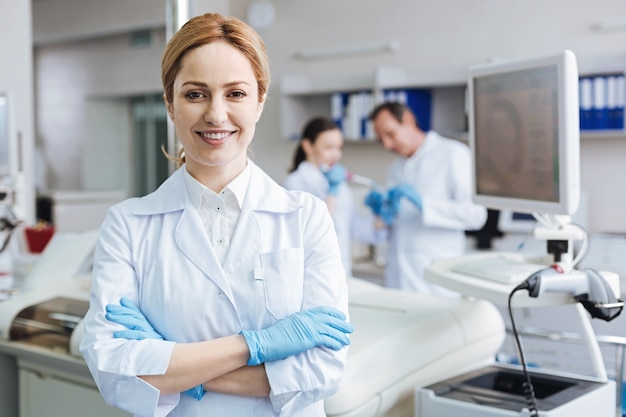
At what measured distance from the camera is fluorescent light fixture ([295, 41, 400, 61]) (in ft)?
16.6

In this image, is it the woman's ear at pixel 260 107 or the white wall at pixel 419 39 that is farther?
the white wall at pixel 419 39

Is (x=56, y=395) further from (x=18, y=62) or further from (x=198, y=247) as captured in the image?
(x=18, y=62)

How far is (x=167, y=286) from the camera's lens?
1.18 m

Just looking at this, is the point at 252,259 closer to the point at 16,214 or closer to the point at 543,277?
the point at 543,277

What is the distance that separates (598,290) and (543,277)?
114mm

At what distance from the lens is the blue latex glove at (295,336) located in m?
1.13

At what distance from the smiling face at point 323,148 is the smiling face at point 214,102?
7.60 ft

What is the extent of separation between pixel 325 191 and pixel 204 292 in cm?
236

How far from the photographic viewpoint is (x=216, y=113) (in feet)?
3.77

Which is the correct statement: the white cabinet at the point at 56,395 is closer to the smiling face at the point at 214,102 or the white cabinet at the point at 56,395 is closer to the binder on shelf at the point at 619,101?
the smiling face at the point at 214,102

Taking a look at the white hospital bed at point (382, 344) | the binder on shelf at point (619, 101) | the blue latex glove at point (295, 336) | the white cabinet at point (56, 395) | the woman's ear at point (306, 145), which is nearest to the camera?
the blue latex glove at point (295, 336)

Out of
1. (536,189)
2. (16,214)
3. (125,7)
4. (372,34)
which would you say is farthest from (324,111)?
(536,189)

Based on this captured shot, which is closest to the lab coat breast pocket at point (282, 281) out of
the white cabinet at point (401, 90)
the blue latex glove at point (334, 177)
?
the blue latex glove at point (334, 177)

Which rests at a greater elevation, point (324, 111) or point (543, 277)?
point (324, 111)
